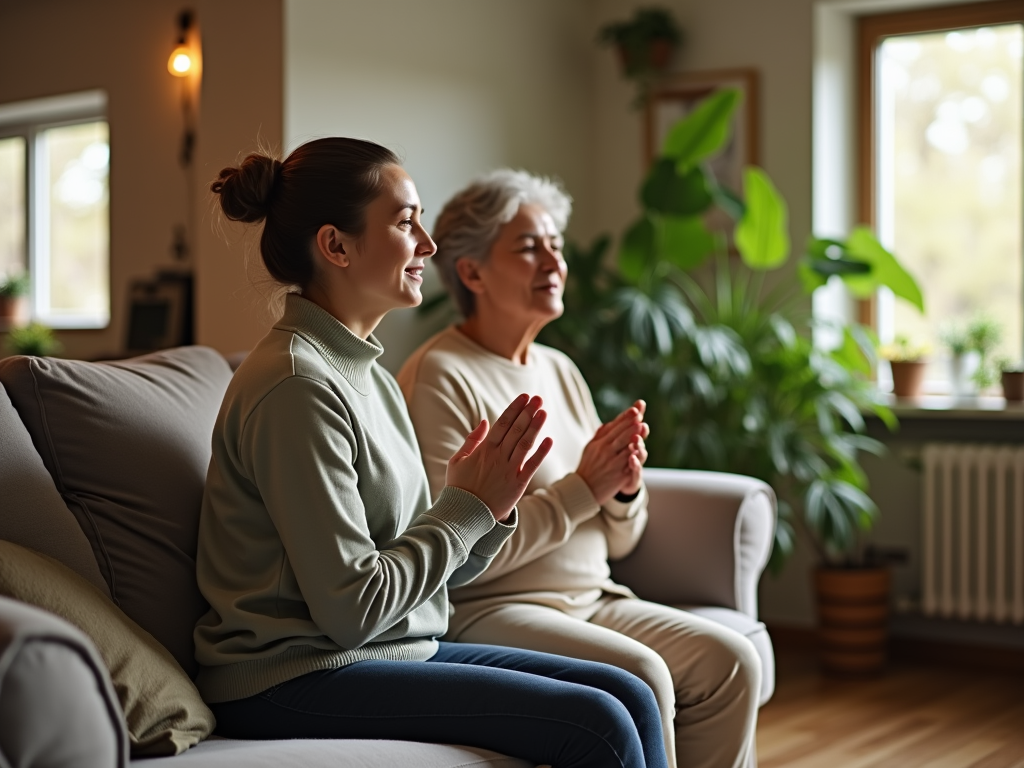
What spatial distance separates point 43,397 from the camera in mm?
1739

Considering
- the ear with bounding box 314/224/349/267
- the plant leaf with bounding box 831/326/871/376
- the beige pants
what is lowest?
the beige pants

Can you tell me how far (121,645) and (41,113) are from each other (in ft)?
13.8

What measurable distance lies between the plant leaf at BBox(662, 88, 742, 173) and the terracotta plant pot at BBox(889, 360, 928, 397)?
3.21ft

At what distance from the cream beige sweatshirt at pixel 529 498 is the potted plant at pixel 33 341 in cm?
282

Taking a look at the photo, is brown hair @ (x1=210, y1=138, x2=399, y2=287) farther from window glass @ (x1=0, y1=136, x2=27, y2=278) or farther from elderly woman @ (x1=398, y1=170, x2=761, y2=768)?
window glass @ (x1=0, y1=136, x2=27, y2=278)

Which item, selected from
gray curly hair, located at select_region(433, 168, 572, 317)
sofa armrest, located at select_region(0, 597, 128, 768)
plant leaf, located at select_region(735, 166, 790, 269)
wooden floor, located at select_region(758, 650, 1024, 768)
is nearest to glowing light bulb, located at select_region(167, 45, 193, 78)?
plant leaf, located at select_region(735, 166, 790, 269)

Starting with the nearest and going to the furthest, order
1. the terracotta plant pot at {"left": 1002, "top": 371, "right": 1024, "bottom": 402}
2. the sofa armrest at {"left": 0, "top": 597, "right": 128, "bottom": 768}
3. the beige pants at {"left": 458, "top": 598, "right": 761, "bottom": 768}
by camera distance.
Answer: the sofa armrest at {"left": 0, "top": 597, "right": 128, "bottom": 768}
the beige pants at {"left": 458, "top": 598, "right": 761, "bottom": 768}
the terracotta plant pot at {"left": 1002, "top": 371, "right": 1024, "bottom": 402}

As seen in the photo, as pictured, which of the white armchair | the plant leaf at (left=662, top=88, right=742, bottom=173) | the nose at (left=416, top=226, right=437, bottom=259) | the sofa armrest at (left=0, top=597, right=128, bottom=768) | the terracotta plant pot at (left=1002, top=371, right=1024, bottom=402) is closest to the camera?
the sofa armrest at (left=0, top=597, right=128, bottom=768)


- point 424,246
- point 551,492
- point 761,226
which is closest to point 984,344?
point 761,226

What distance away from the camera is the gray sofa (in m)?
1.14

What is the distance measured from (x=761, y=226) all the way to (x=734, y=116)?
617 mm

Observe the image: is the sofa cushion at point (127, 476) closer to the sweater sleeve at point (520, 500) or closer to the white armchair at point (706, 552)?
the sweater sleeve at point (520, 500)

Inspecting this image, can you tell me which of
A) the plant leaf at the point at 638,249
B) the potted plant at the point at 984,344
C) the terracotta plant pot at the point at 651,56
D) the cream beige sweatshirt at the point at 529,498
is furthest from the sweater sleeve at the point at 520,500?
the terracotta plant pot at the point at 651,56

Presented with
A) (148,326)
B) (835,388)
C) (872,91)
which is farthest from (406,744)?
(872,91)
